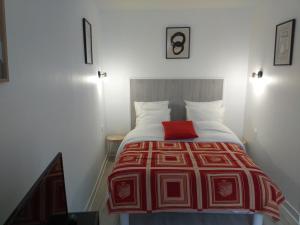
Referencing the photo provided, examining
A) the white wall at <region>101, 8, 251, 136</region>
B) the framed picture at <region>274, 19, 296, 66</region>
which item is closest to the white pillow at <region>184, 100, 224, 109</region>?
the white wall at <region>101, 8, 251, 136</region>

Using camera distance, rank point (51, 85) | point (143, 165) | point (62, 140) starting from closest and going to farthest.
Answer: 1. point (51, 85)
2. point (62, 140)
3. point (143, 165)

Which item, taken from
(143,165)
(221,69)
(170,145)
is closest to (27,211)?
(143,165)

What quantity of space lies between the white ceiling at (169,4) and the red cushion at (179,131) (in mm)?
1747

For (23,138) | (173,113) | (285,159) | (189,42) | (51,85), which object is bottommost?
(285,159)

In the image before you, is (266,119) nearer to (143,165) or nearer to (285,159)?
(285,159)

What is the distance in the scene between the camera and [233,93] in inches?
160

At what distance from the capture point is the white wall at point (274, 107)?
253cm

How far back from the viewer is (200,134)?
132 inches

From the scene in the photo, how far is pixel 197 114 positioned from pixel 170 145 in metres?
0.97

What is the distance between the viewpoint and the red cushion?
3.23 m

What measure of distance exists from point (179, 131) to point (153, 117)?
65cm

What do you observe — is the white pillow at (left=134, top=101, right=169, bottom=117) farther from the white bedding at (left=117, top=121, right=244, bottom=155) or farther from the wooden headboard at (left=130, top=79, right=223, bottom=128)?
the white bedding at (left=117, top=121, right=244, bottom=155)

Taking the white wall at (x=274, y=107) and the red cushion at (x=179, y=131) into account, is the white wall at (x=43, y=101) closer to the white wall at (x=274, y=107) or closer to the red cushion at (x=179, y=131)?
the red cushion at (x=179, y=131)

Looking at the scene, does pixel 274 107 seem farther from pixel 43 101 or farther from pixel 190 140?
pixel 43 101
